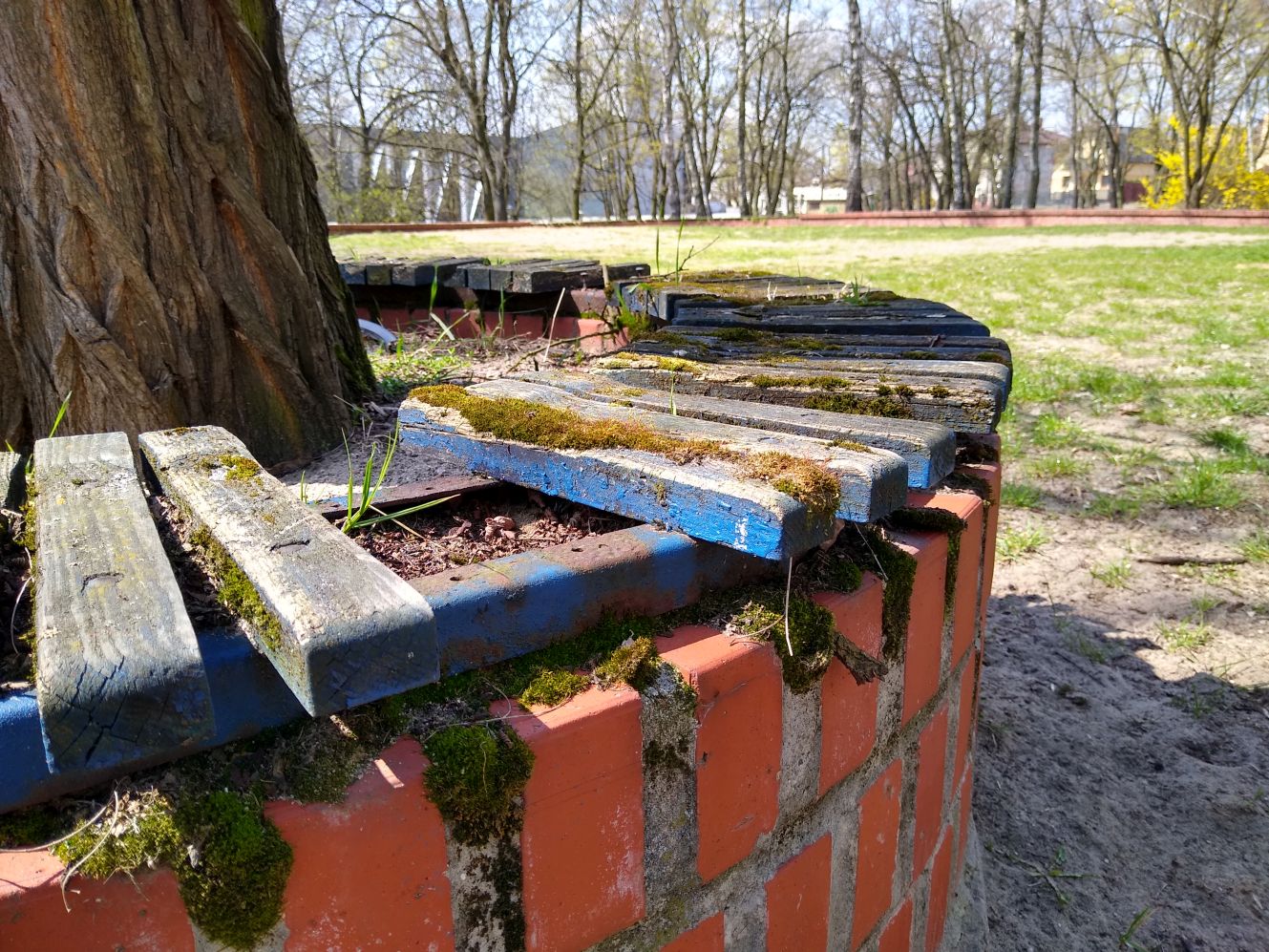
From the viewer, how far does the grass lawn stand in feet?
7.94

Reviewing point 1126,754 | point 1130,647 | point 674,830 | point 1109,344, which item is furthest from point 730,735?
point 1109,344

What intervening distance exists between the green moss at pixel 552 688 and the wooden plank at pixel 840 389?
2.70 ft

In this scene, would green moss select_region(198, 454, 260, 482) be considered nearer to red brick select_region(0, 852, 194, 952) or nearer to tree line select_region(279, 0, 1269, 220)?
red brick select_region(0, 852, 194, 952)

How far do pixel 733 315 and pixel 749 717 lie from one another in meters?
1.74

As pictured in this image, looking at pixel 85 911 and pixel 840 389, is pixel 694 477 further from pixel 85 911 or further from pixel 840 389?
pixel 85 911

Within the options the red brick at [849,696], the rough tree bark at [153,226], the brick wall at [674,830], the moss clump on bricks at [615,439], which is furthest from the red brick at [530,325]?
the red brick at [849,696]

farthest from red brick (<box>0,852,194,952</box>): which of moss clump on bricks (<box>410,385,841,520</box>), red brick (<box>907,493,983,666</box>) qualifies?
red brick (<box>907,493,983,666</box>)

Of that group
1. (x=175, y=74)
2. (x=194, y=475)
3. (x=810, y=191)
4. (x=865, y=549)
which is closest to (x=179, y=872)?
(x=194, y=475)

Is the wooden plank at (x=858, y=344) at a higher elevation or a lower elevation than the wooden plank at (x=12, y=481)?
higher

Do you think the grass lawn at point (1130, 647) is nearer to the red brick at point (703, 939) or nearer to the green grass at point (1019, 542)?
the green grass at point (1019, 542)

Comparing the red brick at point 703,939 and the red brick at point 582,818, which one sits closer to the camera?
the red brick at point 582,818

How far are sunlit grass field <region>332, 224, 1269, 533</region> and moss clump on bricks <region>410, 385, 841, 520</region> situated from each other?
1463mm

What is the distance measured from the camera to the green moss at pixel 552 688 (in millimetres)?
1015

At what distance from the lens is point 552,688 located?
40.6 inches
